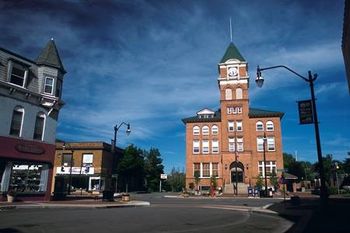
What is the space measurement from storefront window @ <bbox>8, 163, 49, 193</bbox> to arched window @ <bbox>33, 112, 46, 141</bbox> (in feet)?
8.67

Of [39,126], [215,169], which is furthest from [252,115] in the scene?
[39,126]

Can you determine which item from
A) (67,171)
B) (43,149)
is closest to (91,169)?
(67,171)

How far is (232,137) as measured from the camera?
62438mm

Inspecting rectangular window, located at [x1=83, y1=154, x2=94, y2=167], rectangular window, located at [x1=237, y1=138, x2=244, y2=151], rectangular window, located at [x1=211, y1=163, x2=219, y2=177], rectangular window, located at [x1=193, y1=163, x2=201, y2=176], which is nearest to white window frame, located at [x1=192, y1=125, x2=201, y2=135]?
rectangular window, located at [x1=193, y1=163, x2=201, y2=176]

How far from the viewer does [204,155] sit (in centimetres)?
6366

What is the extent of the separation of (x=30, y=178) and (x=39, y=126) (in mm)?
5459

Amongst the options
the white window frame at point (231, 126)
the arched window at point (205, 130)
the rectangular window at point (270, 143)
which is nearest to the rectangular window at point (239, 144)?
the white window frame at point (231, 126)

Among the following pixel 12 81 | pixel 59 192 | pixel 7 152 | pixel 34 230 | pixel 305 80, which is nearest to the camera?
pixel 34 230

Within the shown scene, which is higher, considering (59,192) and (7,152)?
(7,152)

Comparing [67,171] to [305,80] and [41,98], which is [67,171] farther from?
[305,80]

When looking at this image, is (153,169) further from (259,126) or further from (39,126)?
(39,126)

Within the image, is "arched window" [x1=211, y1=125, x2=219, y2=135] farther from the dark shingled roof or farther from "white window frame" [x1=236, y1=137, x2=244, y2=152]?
"white window frame" [x1=236, y1=137, x2=244, y2=152]

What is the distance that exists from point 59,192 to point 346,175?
166 feet

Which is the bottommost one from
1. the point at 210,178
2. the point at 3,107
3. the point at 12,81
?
the point at 210,178
